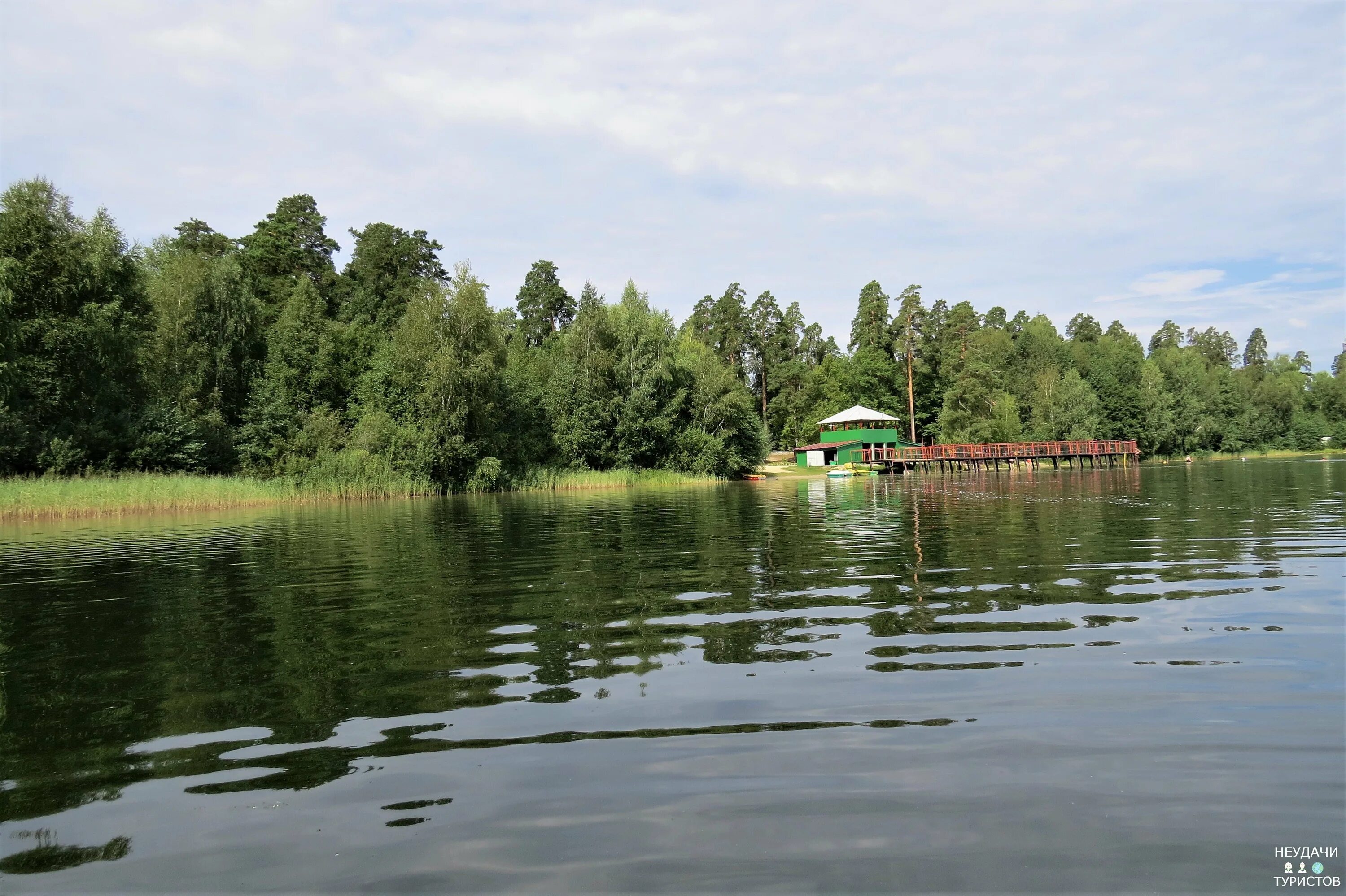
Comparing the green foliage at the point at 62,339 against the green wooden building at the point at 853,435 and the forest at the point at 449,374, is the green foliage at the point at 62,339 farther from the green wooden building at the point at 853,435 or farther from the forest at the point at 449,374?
the green wooden building at the point at 853,435

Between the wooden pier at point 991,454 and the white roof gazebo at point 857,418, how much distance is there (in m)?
2.95

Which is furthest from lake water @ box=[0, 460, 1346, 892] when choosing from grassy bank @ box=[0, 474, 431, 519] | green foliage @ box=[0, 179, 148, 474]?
green foliage @ box=[0, 179, 148, 474]

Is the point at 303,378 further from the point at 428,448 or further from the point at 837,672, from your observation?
the point at 837,672

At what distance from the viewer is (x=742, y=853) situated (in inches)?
143

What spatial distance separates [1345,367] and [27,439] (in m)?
162

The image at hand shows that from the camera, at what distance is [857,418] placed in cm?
7112

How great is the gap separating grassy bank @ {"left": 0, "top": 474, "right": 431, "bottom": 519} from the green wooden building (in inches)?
1804

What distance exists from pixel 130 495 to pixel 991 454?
5682cm

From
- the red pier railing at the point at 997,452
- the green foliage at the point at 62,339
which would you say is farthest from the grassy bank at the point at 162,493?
the red pier railing at the point at 997,452

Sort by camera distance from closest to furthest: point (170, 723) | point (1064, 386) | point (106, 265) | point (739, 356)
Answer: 1. point (170, 723)
2. point (106, 265)
3. point (1064, 386)
4. point (739, 356)

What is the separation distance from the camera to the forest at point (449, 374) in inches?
1533

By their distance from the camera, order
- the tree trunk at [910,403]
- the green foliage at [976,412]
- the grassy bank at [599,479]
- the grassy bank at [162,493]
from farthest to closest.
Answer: the tree trunk at [910,403], the green foliage at [976,412], the grassy bank at [599,479], the grassy bank at [162,493]

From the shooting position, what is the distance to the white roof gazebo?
70.7 metres

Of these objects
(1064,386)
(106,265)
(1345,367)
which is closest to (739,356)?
(1064,386)
